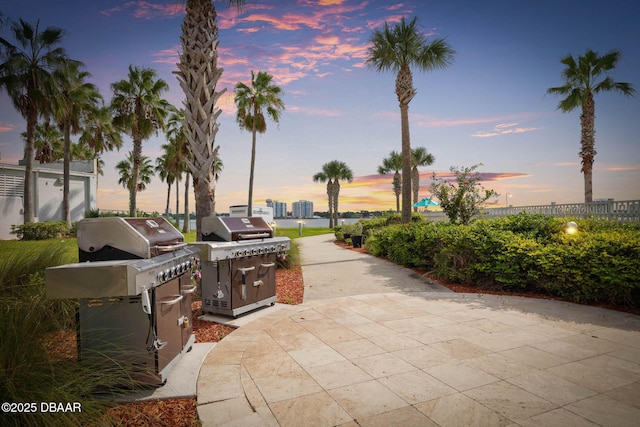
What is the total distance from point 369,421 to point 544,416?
4.59 ft

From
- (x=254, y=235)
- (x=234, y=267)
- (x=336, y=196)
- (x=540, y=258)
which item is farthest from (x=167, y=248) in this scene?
(x=336, y=196)

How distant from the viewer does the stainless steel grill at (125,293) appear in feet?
8.59

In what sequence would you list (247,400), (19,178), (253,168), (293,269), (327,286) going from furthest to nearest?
1. (253,168)
2. (19,178)
3. (293,269)
4. (327,286)
5. (247,400)

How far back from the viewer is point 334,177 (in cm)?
4744

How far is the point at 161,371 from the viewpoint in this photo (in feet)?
9.77

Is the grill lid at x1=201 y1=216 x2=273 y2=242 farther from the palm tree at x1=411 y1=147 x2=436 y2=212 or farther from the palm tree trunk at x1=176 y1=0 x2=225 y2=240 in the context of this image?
the palm tree at x1=411 y1=147 x2=436 y2=212

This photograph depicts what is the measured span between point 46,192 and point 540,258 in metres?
32.1

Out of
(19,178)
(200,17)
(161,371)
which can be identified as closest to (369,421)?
(161,371)

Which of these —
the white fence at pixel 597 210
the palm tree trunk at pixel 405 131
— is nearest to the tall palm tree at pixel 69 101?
the palm tree trunk at pixel 405 131

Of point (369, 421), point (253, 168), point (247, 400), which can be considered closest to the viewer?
point (369, 421)

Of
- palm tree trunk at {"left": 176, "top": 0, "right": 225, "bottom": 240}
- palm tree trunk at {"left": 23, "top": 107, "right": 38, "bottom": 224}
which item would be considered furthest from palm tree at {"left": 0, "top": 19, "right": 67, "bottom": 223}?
palm tree trunk at {"left": 176, "top": 0, "right": 225, "bottom": 240}

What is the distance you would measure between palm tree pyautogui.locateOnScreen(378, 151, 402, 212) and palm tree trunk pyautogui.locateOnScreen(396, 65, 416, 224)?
25606 mm

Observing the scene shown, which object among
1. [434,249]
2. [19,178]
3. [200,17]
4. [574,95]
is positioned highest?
[574,95]

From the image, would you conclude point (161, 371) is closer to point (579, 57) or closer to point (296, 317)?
point (296, 317)
